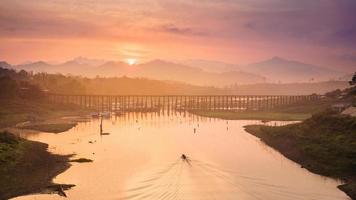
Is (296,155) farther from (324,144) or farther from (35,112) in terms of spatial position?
(35,112)

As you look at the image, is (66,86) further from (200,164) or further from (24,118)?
(200,164)

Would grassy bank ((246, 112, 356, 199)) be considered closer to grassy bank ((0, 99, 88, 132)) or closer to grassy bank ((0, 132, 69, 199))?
grassy bank ((0, 132, 69, 199))

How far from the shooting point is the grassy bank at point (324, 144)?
49500mm

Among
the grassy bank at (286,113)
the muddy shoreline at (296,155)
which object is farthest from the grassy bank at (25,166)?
the grassy bank at (286,113)

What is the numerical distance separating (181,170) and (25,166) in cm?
1875

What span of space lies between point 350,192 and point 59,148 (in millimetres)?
43237

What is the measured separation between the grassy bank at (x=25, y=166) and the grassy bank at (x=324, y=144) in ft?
101

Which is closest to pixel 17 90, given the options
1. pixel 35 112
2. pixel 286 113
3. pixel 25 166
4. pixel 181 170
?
pixel 35 112

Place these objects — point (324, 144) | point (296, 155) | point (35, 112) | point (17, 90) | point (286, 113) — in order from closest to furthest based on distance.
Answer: point (324, 144) < point (296, 155) < point (35, 112) < point (17, 90) < point (286, 113)

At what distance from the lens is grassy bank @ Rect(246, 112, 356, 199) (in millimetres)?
49500

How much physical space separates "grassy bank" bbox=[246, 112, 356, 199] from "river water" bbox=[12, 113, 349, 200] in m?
1.74

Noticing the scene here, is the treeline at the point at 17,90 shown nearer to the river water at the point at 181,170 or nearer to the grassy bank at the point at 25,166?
the river water at the point at 181,170

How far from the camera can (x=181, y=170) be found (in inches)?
2008

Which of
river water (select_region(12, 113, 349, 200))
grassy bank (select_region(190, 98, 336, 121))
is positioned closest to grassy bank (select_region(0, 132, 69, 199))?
river water (select_region(12, 113, 349, 200))
